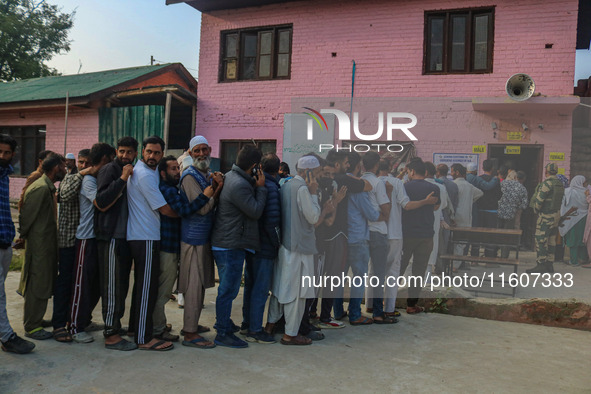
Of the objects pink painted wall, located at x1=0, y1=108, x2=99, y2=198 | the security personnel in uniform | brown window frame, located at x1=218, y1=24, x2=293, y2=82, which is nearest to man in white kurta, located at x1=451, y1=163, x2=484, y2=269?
the security personnel in uniform

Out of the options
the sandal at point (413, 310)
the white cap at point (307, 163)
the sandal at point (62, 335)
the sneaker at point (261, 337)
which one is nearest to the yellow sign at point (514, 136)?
the sandal at point (413, 310)

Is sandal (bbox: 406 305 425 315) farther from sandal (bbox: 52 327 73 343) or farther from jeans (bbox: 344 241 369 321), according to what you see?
sandal (bbox: 52 327 73 343)

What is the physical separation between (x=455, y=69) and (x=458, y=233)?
4.67 meters

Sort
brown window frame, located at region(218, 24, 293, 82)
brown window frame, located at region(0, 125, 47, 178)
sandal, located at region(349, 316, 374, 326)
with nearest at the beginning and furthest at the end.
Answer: sandal, located at region(349, 316, 374, 326), brown window frame, located at region(218, 24, 293, 82), brown window frame, located at region(0, 125, 47, 178)

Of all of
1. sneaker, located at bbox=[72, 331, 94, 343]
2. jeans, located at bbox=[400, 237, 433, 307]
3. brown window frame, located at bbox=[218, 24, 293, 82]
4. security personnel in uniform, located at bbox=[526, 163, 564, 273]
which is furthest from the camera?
brown window frame, located at bbox=[218, 24, 293, 82]

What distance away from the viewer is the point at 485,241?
5422 millimetres

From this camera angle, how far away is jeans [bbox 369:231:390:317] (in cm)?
469

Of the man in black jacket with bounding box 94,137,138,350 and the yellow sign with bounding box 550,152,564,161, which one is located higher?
the yellow sign with bounding box 550,152,564,161

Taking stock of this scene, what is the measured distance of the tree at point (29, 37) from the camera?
885 inches

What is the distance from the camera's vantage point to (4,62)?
2261cm

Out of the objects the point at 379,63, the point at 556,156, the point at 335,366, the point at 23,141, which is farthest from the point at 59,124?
the point at 556,156

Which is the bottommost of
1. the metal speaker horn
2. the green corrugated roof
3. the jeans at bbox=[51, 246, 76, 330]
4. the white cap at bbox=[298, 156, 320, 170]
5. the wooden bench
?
the jeans at bbox=[51, 246, 76, 330]

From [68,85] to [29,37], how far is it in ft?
45.1

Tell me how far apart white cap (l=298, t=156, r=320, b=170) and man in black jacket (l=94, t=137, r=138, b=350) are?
4.96 ft
